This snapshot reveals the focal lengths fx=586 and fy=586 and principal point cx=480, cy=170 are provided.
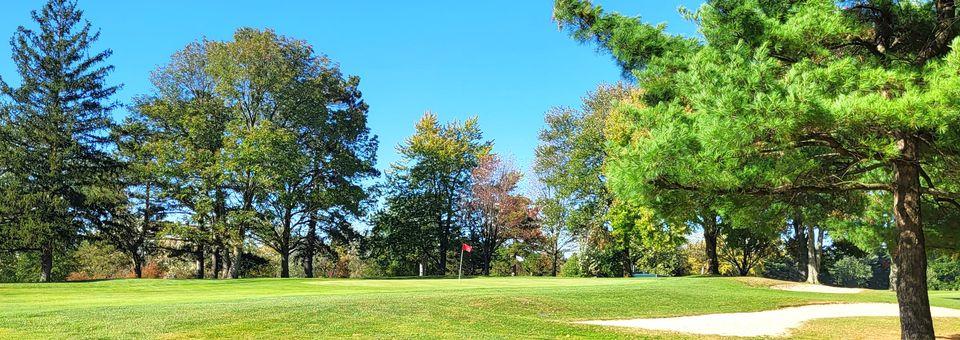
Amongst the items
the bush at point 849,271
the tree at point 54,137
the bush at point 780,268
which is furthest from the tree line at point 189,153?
the bush at point 849,271

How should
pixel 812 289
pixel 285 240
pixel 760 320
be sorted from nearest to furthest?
pixel 760 320
pixel 812 289
pixel 285 240

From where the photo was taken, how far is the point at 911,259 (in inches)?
307

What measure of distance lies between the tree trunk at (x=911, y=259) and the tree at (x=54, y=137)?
30225 mm

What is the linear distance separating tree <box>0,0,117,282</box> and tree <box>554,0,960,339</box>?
2741 centimetres

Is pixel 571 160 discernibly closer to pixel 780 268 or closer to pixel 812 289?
pixel 812 289

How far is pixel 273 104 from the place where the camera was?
3306 cm

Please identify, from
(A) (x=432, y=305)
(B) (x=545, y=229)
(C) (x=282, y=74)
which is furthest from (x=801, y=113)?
(B) (x=545, y=229)

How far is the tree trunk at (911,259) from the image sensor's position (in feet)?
25.2

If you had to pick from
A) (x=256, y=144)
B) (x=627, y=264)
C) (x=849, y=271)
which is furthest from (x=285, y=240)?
(x=849, y=271)

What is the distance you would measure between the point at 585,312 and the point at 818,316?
595 cm

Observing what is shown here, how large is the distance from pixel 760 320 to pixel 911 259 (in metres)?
5.49

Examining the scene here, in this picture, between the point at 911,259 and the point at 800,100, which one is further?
the point at 911,259

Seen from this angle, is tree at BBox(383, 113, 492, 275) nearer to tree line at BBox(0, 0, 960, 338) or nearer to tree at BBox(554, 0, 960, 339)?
tree line at BBox(0, 0, 960, 338)

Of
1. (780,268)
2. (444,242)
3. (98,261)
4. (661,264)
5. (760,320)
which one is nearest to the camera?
(760,320)
